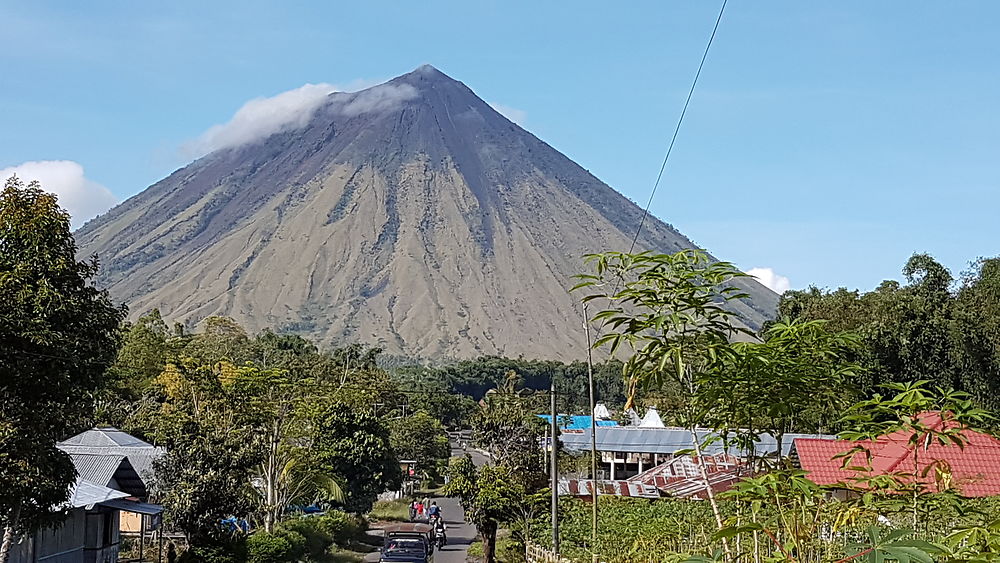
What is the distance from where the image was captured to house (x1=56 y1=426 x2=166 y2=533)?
20.3 meters

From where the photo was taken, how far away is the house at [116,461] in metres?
20.3

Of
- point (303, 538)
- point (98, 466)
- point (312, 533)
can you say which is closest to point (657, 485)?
point (312, 533)

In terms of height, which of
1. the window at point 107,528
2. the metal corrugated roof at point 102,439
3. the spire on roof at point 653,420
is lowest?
the window at point 107,528

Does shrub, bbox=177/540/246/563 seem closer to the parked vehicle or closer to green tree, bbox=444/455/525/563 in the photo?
the parked vehicle

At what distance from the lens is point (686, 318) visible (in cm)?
386

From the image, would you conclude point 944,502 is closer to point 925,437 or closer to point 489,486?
point 925,437

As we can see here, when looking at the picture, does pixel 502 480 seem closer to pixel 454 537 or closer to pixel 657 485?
pixel 657 485

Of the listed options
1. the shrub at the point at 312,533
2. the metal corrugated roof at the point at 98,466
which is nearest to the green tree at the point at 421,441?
the shrub at the point at 312,533

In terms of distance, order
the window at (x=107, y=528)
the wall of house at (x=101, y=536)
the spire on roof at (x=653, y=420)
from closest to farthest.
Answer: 1. the wall of house at (x=101, y=536)
2. the window at (x=107, y=528)
3. the spire on roof at (x=653, y=420)

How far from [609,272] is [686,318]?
21.1 inches

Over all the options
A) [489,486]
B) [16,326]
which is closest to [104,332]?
[16,326]

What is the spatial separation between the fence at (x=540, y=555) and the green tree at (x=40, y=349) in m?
7.61

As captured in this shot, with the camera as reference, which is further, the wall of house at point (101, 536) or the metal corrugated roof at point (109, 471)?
the metal corrugated roof at point (109, 471)

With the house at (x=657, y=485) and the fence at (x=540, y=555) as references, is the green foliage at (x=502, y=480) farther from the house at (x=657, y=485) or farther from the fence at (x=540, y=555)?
the house at (x=657, y=485)
